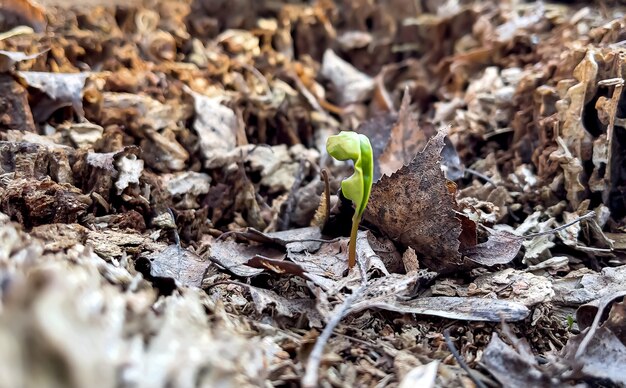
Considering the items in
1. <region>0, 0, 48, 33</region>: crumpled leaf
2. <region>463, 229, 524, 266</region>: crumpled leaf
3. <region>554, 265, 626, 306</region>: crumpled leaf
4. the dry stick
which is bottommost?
<region>554, 265, 626, 306</region>: crumpled leaf

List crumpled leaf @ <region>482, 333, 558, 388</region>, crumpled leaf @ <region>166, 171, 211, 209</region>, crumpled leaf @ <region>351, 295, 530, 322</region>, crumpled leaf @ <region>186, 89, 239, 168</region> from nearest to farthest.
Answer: crumpled leaf @ <region>482, 333, 558, 388</region> < crumpled leaf @ <region>351, 295, 530, 322</region> < crumpled leaf @ <region>166, 171, 211, 209</region> < crumpled leaf @ <region>186, 89, 239, 168</region>

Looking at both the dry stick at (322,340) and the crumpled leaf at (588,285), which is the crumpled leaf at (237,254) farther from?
the crumpled leaf at (588,285)

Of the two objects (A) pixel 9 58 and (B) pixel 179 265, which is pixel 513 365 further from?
(A) pixel 9 58

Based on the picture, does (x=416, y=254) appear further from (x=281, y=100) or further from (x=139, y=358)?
(x=281, y=100)

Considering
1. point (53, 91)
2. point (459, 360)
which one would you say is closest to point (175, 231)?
point (53, 91)

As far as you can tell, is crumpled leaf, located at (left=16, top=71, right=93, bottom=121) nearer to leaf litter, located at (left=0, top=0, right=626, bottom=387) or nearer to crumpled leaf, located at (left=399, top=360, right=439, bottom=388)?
leaf litter, located at (left=0, top=0, right=626, bottom=387)

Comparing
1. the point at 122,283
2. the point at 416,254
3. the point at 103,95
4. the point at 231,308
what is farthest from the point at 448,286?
the point at 103,95

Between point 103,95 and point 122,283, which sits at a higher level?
point 103,95

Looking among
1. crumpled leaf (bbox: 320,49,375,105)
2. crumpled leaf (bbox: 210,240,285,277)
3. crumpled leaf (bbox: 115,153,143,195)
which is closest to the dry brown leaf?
crumpled leaf (bbox: 210,240,285,277)
